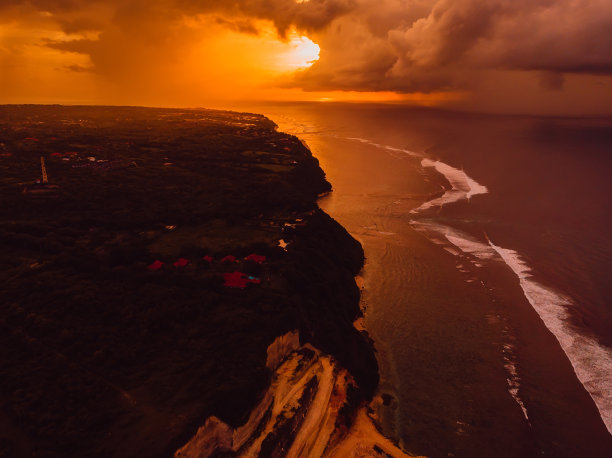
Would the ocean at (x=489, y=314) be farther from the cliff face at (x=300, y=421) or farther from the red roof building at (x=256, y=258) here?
the red roof building at (x=256, y=258)

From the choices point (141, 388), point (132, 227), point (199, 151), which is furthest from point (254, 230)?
point (199, 151)

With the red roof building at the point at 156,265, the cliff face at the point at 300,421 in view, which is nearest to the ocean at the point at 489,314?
the cliff face at the point at 300,421

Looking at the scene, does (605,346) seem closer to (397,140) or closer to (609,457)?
(609,457)

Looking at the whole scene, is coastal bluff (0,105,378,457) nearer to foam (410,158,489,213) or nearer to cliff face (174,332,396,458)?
cliff face (174,332,396,458)

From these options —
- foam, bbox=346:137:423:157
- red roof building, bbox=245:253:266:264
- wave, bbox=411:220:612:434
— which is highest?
red roof building, bbox=245:253:266:264

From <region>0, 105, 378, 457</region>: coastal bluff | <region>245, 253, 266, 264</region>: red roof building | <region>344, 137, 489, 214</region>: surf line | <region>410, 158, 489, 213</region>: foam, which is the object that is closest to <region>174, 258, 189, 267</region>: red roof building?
<region>0, 105, 378, 457</region>: coastal bluff

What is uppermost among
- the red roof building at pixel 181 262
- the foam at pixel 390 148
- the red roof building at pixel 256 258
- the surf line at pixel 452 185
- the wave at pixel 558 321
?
the red roof building at pixel 181 262

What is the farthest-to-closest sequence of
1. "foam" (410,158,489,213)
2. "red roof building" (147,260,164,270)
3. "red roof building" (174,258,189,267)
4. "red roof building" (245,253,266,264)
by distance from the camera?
"foam" (410,158,489,213) → "red roof building" (245,253,266,264) → "red roof building" (174,258,189,267) → "red roof building" (147,260,164,270)
